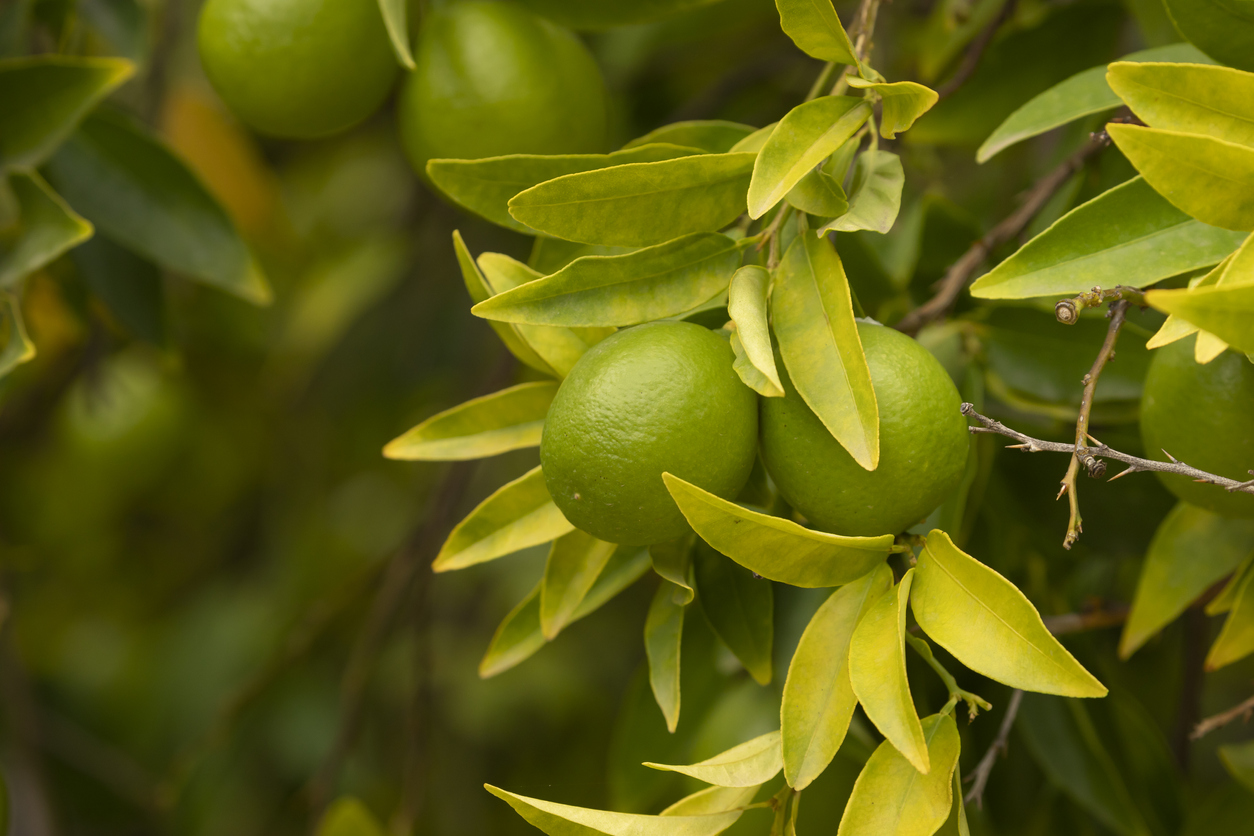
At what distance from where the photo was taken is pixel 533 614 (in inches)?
33.7

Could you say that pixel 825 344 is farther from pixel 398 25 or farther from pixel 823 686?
pixel 398 25

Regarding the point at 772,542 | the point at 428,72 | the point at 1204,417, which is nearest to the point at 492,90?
the point at 428,72

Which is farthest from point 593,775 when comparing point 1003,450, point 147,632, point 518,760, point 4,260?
point 4,260

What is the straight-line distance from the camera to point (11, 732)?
1.59 meters

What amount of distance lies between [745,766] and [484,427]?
335 millimetres

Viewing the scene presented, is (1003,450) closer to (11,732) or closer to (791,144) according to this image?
(791,144)

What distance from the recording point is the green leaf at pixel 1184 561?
2.72 ft

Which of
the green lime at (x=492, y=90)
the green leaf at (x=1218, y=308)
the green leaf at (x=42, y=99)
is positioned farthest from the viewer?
the green leaf at (x=42, y=99)

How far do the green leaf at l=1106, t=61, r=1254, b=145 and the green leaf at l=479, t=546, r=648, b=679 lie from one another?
490 mm

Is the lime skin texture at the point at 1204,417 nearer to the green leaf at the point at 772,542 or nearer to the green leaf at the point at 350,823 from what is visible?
the green leaf at the point at 772,542

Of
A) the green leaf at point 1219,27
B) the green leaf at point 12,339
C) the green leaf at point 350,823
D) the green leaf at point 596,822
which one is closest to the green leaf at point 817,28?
the green leaf at point 1219,27

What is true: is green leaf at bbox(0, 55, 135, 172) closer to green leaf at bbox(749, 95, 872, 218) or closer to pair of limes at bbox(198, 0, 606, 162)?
pair of limes at bbox(198, 0, 606, 162)

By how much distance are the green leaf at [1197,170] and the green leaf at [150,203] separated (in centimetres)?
95

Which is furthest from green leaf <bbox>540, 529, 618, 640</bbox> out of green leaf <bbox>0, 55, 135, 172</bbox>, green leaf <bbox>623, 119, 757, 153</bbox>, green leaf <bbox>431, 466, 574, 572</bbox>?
green leaf <bbox>0, 55, 135, 172</bbox>
